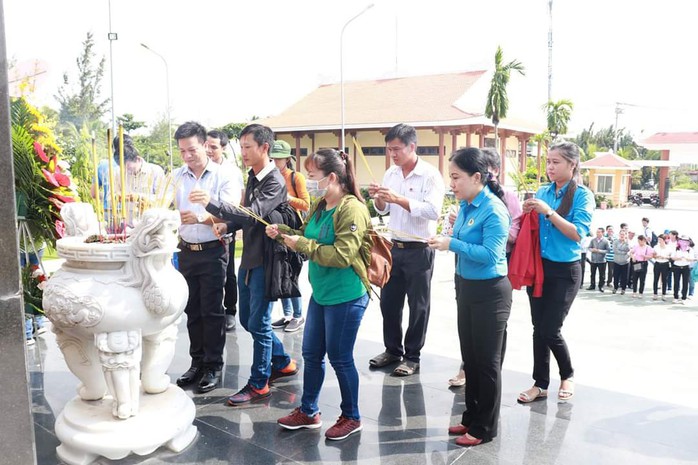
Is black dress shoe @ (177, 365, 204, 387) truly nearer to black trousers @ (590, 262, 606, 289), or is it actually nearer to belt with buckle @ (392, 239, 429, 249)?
belt with buckle @ (392, 239, 429, 249)

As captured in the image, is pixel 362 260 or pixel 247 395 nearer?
pixel 362 260

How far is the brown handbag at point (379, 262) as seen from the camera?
2967 mm

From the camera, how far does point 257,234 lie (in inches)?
126

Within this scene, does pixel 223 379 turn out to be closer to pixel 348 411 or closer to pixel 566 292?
pixel 348 411

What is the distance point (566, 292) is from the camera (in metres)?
3.21

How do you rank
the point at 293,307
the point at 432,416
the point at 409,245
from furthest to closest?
the point at 293,307 → the point at 409,245 → the point at 432,416

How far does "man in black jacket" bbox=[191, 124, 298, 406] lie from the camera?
3.16 metres

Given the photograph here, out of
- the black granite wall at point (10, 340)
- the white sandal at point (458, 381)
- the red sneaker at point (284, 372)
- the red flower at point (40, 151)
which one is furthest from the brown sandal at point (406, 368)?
the red flower at point (40, 151)

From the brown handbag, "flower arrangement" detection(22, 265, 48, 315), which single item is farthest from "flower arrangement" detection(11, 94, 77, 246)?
the brown handbag

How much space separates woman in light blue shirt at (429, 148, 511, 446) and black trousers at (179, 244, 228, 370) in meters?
1.35

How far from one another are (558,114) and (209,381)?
2400 centimetres

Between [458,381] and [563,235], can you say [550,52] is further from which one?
[458,381]

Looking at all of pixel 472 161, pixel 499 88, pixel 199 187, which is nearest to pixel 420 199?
pixel 472 161

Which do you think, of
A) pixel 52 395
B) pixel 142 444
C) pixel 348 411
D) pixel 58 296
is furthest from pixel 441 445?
pixel 52 395
